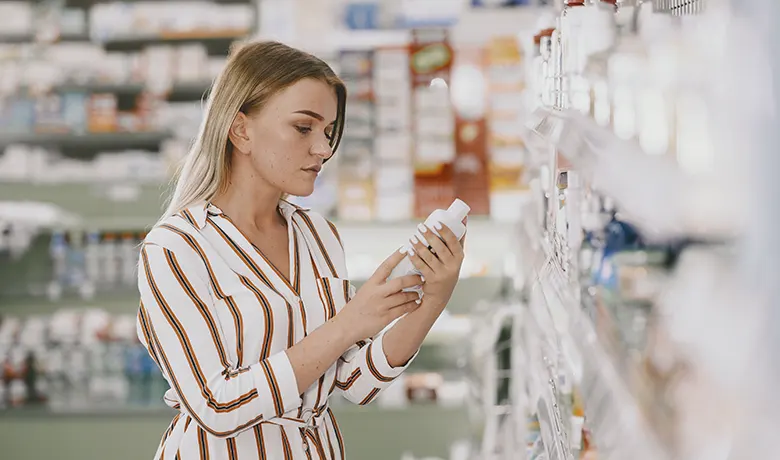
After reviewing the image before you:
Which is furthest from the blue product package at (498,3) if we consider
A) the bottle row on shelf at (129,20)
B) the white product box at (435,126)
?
the bottle row on shelf at (129,20)

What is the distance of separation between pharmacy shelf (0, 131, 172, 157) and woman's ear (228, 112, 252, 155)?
10.5ft

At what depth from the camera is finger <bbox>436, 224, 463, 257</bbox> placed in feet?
4.96

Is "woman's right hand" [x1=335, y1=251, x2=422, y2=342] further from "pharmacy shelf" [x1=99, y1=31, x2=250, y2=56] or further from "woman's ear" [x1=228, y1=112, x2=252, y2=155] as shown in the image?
"pharmacy shelf" [x1=99, y1=31, x2=250, y2=56]

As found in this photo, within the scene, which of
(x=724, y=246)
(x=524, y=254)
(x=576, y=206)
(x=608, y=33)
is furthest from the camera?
(x=524, y=254)

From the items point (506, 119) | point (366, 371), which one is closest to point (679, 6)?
point (366, 371)

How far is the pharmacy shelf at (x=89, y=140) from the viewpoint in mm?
4828

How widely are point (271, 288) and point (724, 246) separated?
1.23 m

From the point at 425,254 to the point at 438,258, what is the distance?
1.1 inches

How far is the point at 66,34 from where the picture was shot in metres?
4.86

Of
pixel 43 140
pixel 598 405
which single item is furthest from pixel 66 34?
pixel 598 405

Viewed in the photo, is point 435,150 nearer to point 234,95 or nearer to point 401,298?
point 234,95

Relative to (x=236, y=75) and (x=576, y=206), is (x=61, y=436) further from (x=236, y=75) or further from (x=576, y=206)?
(x=576, y=206)

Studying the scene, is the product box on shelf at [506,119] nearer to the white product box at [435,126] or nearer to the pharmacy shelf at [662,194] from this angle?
the white product box at [435,126]

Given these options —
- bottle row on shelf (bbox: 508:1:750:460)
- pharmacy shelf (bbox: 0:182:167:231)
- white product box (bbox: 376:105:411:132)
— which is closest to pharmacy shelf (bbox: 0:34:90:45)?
pharmacy shelf (bbox: 0:182:167:231)
